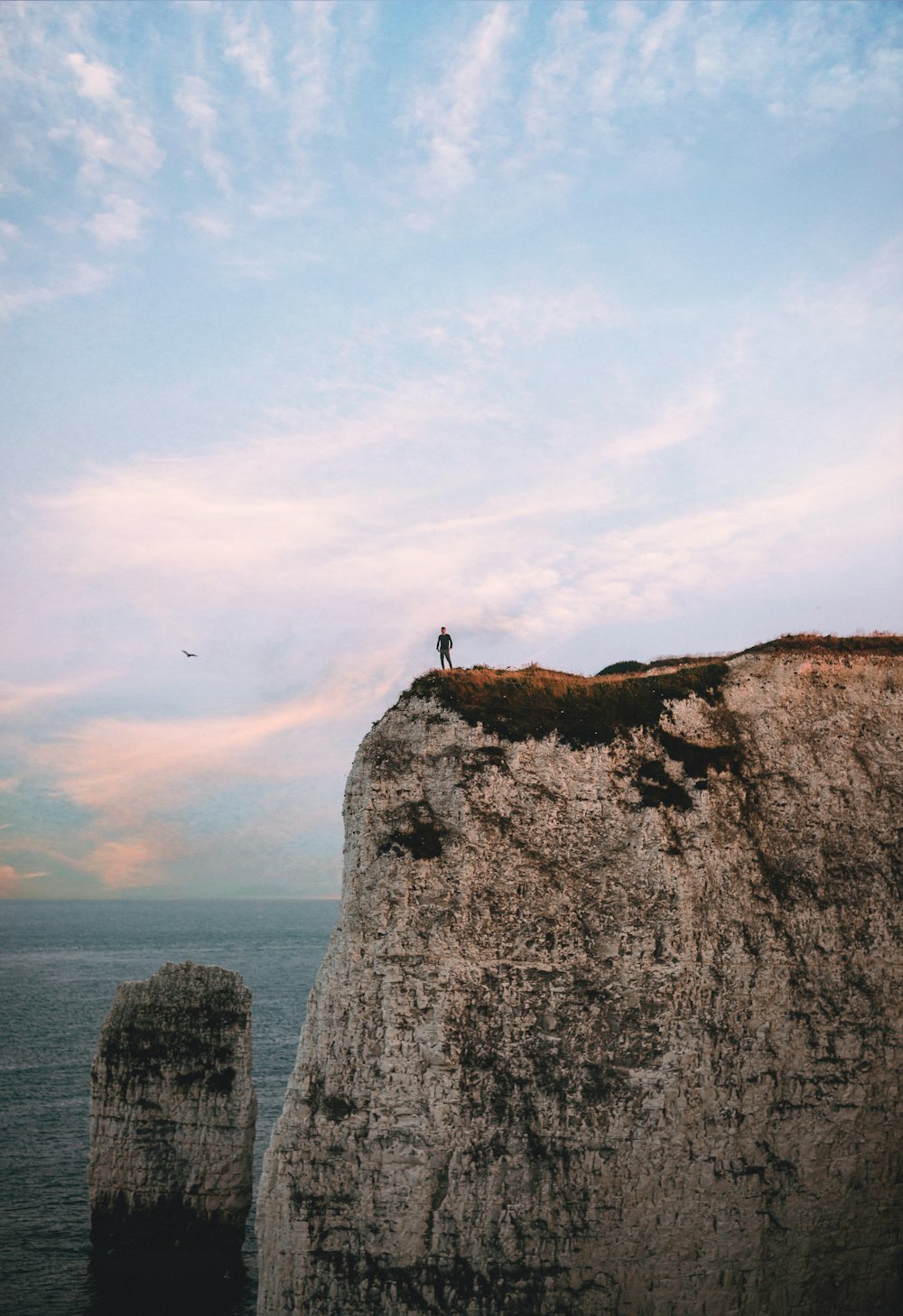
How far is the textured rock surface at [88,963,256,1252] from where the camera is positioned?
100 feet

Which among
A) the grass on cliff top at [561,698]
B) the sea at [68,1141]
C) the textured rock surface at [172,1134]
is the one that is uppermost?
the grass on cliff top at [561,698]

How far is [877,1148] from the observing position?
74.1 feet

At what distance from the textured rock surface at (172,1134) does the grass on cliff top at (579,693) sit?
49.3ft

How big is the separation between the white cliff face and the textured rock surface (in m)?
9.59

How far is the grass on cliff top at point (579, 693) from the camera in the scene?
25250 mm

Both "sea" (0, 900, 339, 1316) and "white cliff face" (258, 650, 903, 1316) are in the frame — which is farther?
"sea" (0, 900, 339, 1316)

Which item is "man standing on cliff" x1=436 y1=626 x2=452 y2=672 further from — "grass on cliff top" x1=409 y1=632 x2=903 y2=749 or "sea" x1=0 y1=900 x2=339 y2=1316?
"sea" x1=0 y1=900 x2=339 y2=1316

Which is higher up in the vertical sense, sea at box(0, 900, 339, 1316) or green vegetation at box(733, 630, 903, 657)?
green vegetation at box(733, 630, 903, 657)

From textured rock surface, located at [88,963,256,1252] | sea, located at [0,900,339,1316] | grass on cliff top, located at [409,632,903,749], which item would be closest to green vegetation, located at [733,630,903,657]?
grass on cliff top, located at [409,632,903,749]

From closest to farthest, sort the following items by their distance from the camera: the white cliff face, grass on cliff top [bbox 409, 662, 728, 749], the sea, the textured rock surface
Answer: the white cliff face < grass on cliff top [bbox 409, 662, 728, 749] < the sea < the textured rock surface

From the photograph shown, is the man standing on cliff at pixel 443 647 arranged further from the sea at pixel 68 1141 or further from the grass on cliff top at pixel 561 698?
the sea at pixel 68 1141

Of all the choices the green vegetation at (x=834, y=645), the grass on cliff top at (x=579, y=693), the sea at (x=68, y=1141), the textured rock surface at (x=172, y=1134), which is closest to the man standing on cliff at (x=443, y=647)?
the grass on cliff top at (x=579, y=693)

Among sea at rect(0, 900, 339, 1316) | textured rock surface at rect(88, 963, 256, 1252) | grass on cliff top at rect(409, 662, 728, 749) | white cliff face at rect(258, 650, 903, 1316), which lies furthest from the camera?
textured rock surface at rect(88, 963, 256, 1252)

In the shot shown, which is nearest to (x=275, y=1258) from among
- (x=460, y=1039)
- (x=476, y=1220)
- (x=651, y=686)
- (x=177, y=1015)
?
(x=476, y=1220)
